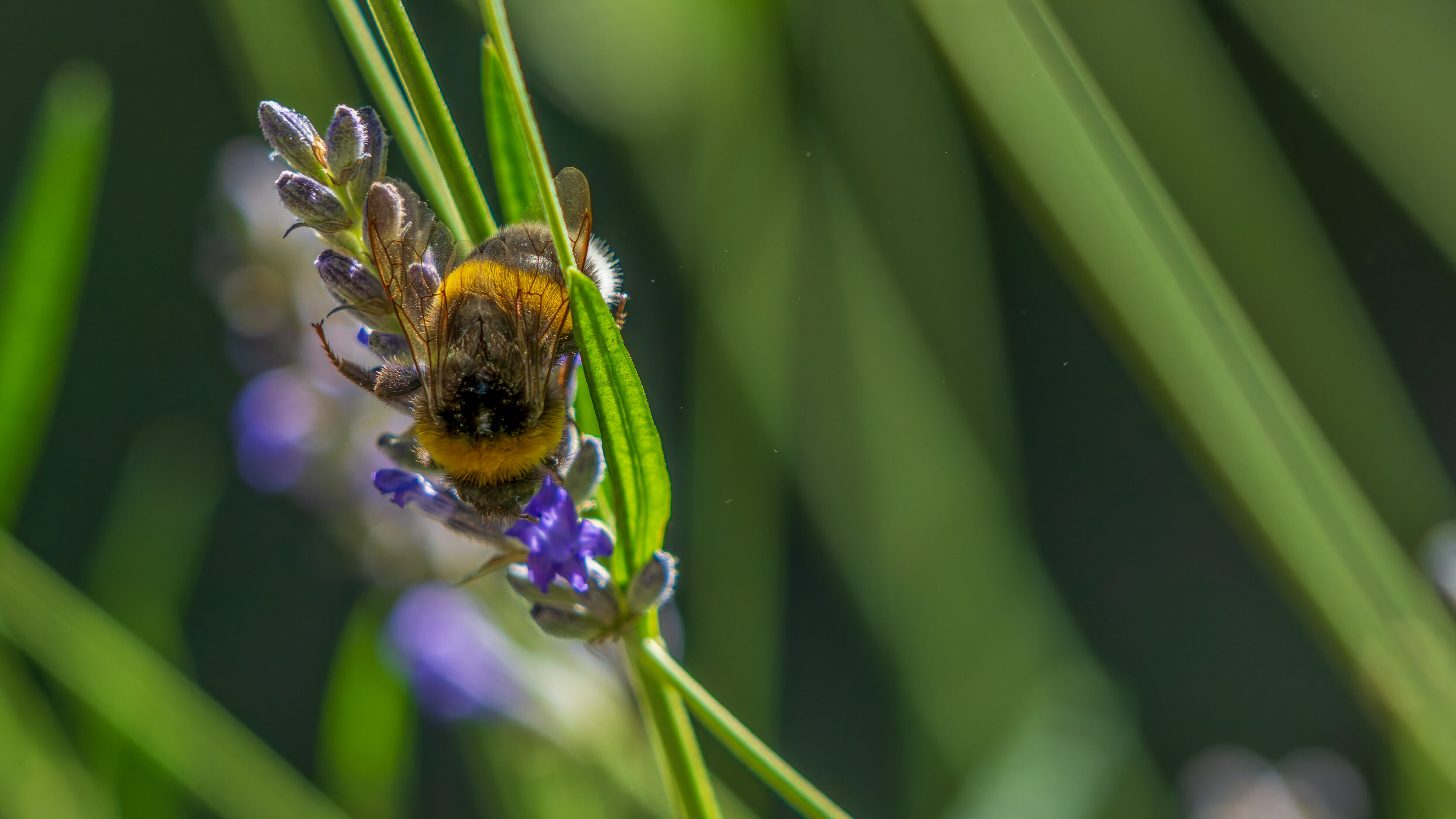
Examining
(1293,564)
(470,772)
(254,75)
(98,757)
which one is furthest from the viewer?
(470,772)

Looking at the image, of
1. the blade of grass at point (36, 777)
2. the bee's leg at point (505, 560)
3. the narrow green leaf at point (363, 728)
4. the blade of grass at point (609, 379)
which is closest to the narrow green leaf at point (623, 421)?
the blade of grass at point (609, 379)

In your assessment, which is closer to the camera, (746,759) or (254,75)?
(746,759)

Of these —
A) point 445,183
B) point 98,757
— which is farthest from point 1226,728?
point 445,183

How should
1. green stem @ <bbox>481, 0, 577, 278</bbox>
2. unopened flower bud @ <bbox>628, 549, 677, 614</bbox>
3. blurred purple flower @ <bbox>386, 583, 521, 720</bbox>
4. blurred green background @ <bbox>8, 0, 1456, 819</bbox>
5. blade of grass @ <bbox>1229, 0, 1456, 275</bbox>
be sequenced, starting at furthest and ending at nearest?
blurred purple flower @ <bbox>386, 583, 521, 720</bbox> → blurred green background @ <bbox>8, 0, 1456, 819</bbox> → blade of grass @ <bbox>1229, 0, 1456, 275</bbox> → unopened flower bud @ <bbox>628, 549, 677, 614</bbox> → green stem @ <bbox>481, 0, 577, 278</bbox>

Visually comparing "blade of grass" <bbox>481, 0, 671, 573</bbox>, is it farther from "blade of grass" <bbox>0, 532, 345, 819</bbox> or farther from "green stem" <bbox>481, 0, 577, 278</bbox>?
"blade of grass" <bbox>0, 532, 345, 819</bbox>

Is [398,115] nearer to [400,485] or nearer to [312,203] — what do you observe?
[312,203]

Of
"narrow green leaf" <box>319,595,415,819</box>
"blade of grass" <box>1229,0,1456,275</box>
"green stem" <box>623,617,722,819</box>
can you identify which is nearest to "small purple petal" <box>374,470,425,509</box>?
"green stem" <box>623,617,722,819</box>

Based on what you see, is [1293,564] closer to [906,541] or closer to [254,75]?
[906,541]
